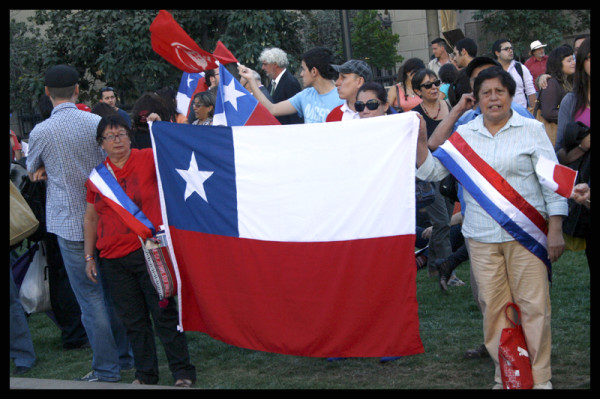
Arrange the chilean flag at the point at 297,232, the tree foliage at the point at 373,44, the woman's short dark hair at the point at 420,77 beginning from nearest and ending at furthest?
the chilean flag at the point at 297,232 → the woman's short dark hair at the point at 420,77 → the tree foliage at the point at 373,44

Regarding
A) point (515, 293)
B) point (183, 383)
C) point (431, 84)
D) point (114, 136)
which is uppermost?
point (431, 84)

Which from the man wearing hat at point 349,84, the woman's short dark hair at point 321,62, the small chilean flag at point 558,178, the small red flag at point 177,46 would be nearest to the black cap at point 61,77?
the small red flag at point 177,46

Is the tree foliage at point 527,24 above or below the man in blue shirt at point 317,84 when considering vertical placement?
above

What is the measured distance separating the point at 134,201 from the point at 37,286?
1.86 metres

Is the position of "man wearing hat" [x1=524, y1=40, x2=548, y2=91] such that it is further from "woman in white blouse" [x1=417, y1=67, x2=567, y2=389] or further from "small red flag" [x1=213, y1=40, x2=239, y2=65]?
"woman in white blouse" [x1=417, y1=67, x2=567, y2=389]

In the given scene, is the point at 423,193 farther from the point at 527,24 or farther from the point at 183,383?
the point at 527,24

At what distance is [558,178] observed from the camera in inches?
166

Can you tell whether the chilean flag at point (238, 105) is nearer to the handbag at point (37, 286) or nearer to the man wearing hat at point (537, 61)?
the handbag at point (37, 286)

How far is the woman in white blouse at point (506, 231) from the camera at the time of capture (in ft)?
15.0

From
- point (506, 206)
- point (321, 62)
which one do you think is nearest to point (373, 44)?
point (321, 62)

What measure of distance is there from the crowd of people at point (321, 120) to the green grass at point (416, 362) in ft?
0.71

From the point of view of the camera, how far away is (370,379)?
17.2 ft

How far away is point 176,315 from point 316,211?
1.19 m

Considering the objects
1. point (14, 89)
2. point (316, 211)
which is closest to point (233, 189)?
point (316, 211)
